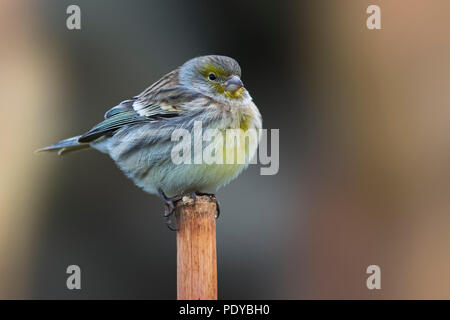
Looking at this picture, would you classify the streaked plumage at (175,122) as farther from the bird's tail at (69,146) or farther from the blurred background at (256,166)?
the blurred background at (256,166)

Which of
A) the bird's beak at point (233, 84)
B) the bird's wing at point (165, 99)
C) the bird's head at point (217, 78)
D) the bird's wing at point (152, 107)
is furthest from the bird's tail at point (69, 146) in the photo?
the bird's beak at point (233, 84)

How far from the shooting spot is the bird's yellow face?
5.58 metres

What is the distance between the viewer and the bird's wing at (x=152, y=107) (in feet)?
18.5

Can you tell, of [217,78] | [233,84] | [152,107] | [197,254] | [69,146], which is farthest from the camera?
[69,146]

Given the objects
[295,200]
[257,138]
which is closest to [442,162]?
[295,200]

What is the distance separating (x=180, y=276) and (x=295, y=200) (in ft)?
13.5

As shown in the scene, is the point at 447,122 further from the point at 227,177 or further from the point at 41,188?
the point at 41,188

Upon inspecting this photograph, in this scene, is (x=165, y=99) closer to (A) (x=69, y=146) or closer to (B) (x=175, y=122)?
(B) (x=175, y=122)

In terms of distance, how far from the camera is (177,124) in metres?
5.45

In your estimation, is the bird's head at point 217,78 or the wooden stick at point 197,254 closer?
the wooden stick at point 197,254

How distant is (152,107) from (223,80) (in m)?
0.66

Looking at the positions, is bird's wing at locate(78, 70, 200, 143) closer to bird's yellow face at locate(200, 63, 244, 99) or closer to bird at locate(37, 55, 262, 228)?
bird at locate(37, 55, 262, 228)

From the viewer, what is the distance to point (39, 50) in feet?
27.2

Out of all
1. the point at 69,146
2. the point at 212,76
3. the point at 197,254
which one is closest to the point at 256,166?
the point at 212,76
